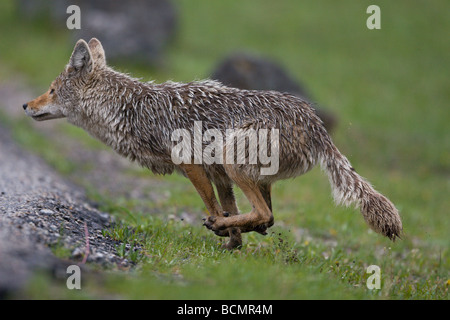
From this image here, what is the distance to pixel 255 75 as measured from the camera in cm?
1580

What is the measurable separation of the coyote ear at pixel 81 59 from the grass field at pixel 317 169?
2311 mm

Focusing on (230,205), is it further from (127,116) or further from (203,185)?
(127,116)

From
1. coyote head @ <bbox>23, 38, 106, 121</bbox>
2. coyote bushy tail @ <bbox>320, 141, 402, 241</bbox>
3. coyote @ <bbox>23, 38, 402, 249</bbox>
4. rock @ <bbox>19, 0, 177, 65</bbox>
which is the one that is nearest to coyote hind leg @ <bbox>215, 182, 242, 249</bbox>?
coyote @ <bbox>23, 38, 402, 249</bbox>

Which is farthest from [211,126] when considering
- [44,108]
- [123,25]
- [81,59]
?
[123,25]

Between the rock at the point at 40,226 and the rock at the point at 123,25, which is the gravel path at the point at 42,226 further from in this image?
the rock at the point at 123,25

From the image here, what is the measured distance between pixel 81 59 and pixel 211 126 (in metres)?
2.29

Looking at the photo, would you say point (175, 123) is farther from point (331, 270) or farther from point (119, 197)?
point (119, 197)

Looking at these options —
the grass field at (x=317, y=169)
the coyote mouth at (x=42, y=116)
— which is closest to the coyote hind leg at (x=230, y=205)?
the grass field at (x=317, y=169)

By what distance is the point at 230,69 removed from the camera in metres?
15.8

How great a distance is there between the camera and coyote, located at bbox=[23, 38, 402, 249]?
6.66 metres

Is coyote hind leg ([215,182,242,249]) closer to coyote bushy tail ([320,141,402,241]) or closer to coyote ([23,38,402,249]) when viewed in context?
coyote ([23,38,402,249])

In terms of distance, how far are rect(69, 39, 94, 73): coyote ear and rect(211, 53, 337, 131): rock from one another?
25.1 feet
